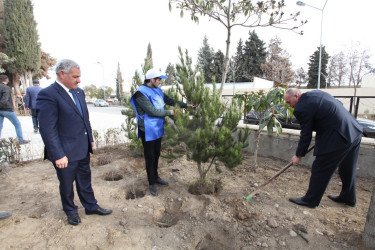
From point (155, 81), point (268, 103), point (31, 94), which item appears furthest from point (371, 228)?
point (31, 94)

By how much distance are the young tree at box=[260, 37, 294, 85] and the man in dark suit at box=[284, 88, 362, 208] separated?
23798 mm

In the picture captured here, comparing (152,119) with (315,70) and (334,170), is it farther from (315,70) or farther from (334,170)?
(315,70)

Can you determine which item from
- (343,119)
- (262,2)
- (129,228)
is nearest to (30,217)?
(129,228)

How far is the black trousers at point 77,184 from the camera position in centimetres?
214

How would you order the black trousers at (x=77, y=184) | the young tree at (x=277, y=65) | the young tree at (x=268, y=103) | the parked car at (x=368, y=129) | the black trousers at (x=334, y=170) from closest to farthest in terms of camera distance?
the black trousers at (x=77, y=184)
the black trousers at (x=334, y=170)
the young tree at (x=268, y=103)
the parked car at (x=368, y=129)
the young tree at (x=277, y=65)

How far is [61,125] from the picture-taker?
2.06 m

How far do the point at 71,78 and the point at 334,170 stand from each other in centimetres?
314

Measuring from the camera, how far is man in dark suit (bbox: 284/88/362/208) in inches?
93.4

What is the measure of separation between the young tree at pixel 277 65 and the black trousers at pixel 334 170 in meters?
23.8

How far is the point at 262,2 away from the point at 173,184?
3.19 m

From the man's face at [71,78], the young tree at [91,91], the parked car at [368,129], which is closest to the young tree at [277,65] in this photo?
the parked car at [368,129]

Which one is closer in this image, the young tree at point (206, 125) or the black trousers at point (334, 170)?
the black trousers at point (334, 170)

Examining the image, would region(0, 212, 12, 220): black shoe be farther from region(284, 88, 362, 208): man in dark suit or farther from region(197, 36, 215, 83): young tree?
region(197, 36, 215, 83): young tree

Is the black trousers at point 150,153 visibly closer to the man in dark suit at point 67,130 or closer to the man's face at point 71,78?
the man in dark suit at point 67,130
